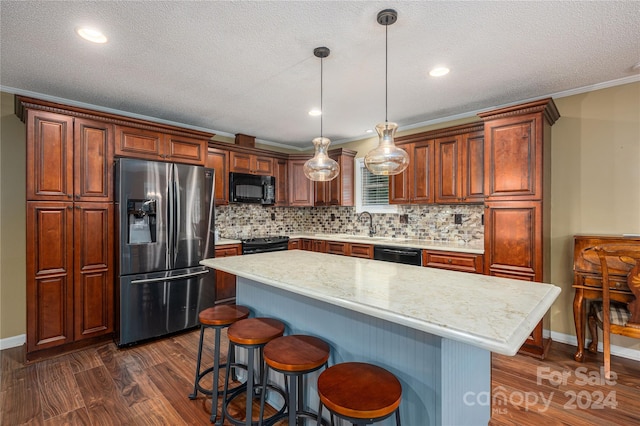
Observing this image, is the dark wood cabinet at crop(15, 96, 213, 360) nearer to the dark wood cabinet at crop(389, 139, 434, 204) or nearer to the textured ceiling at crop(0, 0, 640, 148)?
the textured ceiling at crop(0, 0, 640, 148)

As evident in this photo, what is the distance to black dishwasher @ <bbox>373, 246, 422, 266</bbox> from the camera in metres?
3.63

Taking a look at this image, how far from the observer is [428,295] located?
1.43 metres

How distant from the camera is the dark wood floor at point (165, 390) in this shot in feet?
6.66

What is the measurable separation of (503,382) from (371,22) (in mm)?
2817

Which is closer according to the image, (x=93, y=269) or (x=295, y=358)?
(x=295, y=358)

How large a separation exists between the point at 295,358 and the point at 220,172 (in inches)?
132

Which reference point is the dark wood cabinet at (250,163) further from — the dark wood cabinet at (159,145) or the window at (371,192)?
the window at (371,192)

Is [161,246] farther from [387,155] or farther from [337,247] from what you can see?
[387,155]

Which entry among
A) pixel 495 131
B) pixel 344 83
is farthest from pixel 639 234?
pixel 344 83

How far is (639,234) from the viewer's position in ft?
9.12

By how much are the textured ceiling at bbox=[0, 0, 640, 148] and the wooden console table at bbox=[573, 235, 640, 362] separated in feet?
4.79

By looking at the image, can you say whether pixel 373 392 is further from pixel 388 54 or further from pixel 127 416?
pixel 388 54

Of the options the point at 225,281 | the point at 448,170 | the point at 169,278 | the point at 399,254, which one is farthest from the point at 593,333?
the point at 169,278

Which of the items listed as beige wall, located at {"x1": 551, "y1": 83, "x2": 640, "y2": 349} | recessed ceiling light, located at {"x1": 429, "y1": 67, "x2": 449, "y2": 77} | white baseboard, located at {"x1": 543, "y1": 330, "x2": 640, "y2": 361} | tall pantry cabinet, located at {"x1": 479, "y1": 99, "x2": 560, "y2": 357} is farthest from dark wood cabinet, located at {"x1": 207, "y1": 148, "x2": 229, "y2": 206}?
white baseboard, located at {"x1": 543, "y1": 330, "x2": 640, "y2": 361}
